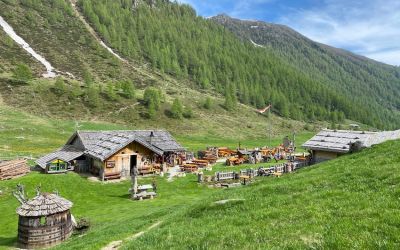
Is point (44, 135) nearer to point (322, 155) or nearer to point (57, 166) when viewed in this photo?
point (57, 166)

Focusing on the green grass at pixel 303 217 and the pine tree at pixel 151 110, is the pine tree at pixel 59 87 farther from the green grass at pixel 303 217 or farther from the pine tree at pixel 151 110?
the green grass at pixel 303 217

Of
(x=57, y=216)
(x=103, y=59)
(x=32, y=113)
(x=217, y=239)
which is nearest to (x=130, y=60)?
(x=103, y=59)

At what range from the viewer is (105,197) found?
4347 cm

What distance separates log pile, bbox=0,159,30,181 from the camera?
151 feet

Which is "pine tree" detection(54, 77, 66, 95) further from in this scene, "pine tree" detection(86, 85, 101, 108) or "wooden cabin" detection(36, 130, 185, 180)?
"wooden cabin" detection(36, 130, 185, 180)

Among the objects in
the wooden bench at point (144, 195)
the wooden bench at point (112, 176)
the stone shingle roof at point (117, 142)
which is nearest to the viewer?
the wooden bench at point (144, 195)

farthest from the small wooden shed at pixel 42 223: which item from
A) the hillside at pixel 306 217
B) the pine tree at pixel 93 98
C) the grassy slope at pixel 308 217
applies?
the pine tree at pixel 93 98

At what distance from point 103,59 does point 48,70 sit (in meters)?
34.8

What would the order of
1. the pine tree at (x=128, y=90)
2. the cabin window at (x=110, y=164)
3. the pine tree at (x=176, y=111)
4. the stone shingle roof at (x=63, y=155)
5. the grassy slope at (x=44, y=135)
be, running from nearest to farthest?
the stone shingle roof at (x=63, y=155)
the cabin window at (x=110, y=164)
the grassy slope at (x=44, y=135)
the pine tree at (x=176, y=111)
the pine tree at (x=128, y=90)

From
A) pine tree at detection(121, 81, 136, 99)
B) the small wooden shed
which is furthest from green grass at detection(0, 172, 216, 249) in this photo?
pine tree at detection(121, 81, 136, 99)

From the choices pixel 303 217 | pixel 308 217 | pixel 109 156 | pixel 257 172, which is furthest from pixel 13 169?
pixel 308 217

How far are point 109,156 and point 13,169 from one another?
38.0ft

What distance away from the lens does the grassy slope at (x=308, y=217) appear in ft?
35.7

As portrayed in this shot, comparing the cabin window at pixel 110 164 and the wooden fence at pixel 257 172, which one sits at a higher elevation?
the cabin window at pixel 110 164
